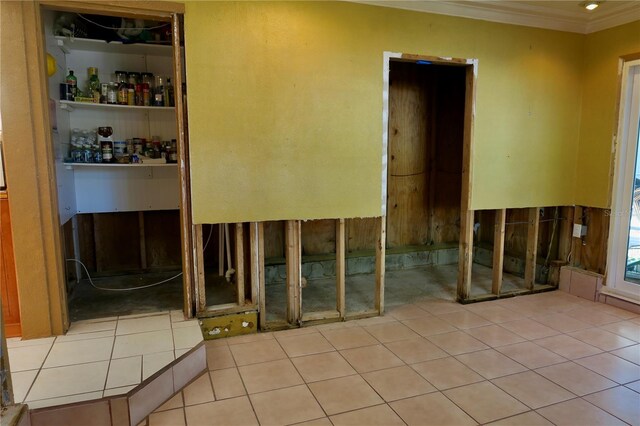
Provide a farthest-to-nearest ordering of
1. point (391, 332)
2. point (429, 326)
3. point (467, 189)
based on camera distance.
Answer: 1. point (467, 189)
2. point (429, 326)
3. point (391, 332)

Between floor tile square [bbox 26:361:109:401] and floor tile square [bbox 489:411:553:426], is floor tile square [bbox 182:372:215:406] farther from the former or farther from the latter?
floor tile square [bbox 489:411:553:426]

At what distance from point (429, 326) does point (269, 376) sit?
141 centimetres

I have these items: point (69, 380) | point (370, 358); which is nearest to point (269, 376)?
point (370, 358)

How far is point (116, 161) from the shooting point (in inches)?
147

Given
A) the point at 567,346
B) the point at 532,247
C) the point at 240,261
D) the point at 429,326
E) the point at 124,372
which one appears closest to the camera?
the point at 124,372

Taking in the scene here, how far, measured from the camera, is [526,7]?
3.43m

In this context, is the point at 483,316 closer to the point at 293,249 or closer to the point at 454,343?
the point at 454,343

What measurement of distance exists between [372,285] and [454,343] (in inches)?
53.5

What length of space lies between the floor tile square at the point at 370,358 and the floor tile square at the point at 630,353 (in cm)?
153

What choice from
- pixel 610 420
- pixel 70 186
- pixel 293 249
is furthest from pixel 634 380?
pixel 70 186

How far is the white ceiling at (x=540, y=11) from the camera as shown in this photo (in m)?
3.28

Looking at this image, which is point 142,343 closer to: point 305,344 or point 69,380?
point 69,380

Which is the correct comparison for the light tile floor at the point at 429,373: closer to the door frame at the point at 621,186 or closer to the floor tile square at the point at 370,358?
the floor tile square at the point at 370,358

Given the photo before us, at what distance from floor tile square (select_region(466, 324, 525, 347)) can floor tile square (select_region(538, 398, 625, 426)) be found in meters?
0.74
